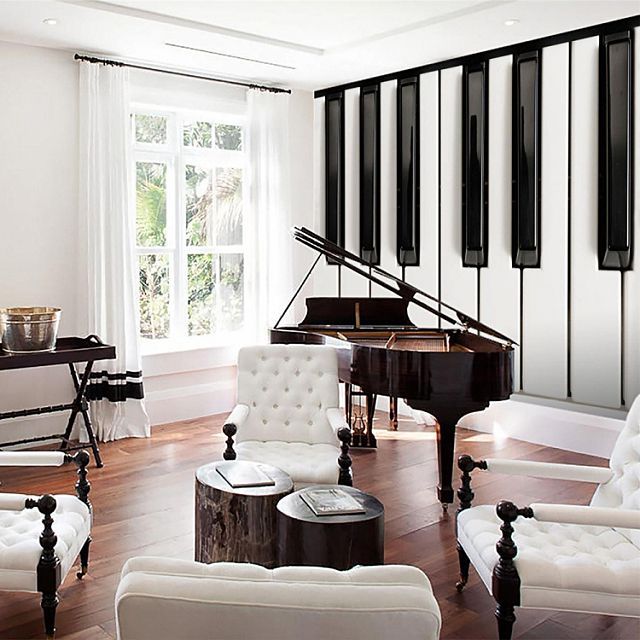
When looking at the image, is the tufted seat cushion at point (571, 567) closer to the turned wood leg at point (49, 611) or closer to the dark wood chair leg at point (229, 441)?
the dark wood chair leg at point (229, 441)

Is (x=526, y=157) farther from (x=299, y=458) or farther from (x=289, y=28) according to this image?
(x=299, y=458)

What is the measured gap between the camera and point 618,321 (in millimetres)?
5773

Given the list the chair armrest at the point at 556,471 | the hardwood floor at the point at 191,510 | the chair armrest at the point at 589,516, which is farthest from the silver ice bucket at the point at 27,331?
the chair armrest at the point at 589,516

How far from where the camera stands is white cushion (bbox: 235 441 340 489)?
4148 millimetres

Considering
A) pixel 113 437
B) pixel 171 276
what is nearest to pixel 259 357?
pixel 113 437

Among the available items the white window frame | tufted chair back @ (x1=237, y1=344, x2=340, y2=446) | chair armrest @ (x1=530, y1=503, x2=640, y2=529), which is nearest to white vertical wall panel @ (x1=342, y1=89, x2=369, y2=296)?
the white window frame

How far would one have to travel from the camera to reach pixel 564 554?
10.1 feet

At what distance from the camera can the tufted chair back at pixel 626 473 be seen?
3.37 meters

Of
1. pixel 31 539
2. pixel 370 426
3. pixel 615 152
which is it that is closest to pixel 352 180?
pixel 370 426

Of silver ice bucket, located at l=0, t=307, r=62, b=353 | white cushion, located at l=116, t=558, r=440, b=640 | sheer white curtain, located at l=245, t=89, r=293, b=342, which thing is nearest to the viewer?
white cushion, located at l=116, t=558, r=440, b=640

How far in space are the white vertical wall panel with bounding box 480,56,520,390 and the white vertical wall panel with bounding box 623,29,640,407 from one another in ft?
2.93

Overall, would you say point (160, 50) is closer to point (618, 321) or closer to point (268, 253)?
point (268, 253)

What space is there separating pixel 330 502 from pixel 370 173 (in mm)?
4596

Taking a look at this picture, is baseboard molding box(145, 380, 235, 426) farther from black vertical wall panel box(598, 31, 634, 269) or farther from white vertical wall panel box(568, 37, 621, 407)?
black vertical wall panel box(598, 31, 634, 269)
